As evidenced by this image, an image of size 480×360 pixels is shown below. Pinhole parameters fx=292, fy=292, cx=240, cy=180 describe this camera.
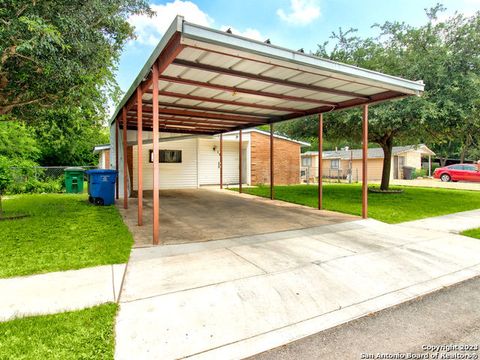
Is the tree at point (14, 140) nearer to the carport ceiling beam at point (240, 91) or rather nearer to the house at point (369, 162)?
the carport ceiling beam at point (240, 91)

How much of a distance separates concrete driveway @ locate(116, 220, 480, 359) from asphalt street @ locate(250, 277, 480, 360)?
0.38 ft

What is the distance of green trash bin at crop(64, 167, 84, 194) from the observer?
12852mm

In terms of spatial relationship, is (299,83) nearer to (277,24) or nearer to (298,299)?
(298,299)

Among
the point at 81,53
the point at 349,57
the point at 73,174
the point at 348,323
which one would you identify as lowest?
the point at 348,323

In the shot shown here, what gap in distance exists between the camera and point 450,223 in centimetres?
687

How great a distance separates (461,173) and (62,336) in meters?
26.6

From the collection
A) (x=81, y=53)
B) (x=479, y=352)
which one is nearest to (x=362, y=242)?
(x=479, y=352)

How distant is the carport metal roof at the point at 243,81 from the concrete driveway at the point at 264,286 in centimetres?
291

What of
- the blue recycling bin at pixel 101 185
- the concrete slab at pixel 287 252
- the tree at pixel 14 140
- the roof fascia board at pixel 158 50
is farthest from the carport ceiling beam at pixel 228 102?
the tree at pixel 14 140

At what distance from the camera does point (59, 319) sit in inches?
99.1

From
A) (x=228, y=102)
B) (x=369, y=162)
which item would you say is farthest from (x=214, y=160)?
(x=369, y=162)

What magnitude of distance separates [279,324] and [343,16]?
Result: 46.3 ft

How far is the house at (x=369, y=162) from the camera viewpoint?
26.7 m

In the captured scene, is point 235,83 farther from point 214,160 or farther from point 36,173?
point 36,173
